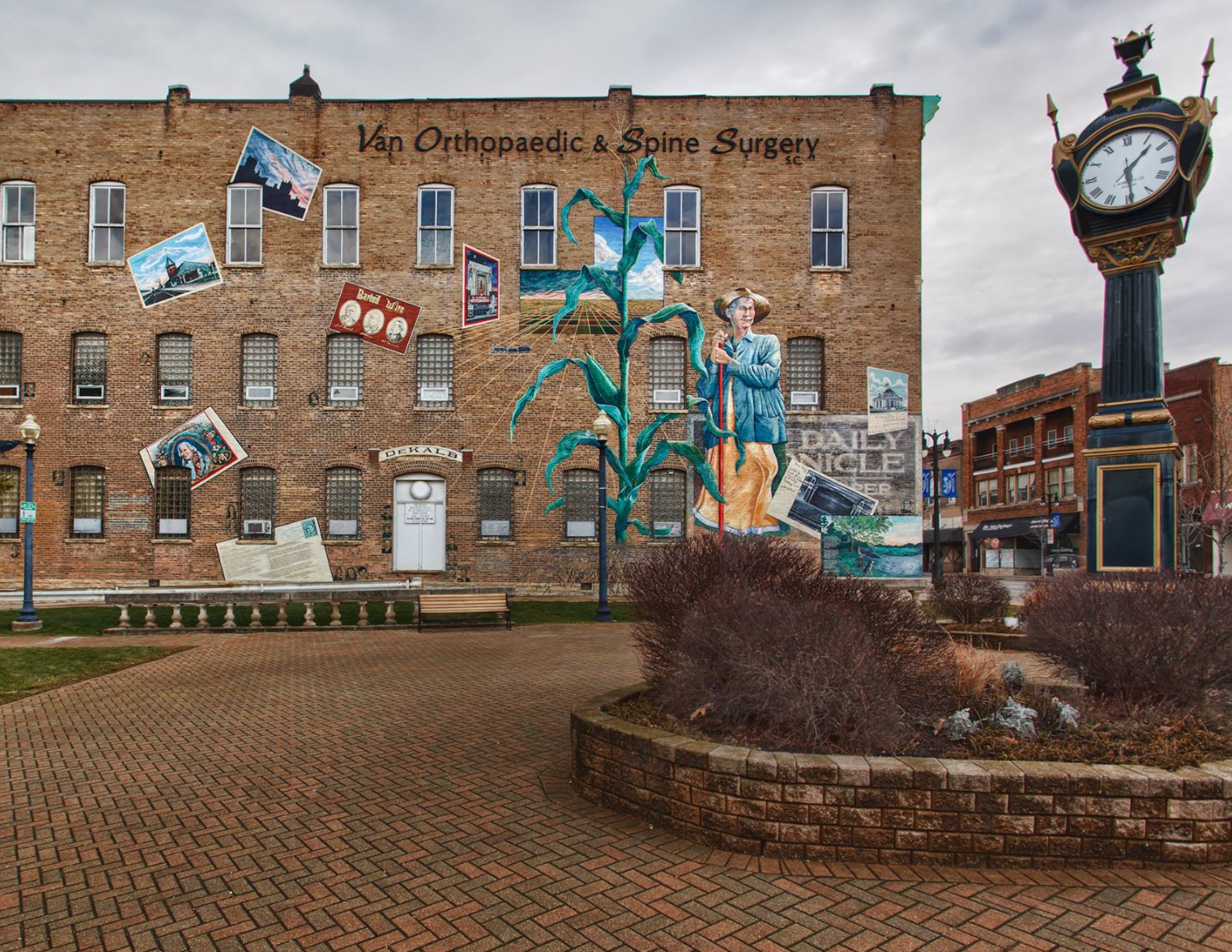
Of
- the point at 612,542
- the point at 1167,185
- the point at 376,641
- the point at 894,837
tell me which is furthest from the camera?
the point at 612,542

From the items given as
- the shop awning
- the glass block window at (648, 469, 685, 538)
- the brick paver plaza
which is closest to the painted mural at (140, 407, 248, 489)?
the glass block window at (648, 469, 685, 538)

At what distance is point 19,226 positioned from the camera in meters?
24.7

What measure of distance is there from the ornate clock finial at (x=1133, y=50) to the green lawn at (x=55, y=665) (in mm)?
18344

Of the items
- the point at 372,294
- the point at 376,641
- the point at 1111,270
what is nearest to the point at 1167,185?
the point at 1111,270

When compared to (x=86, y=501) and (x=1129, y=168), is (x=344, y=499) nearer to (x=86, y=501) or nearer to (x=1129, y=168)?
(x=86, y=501)

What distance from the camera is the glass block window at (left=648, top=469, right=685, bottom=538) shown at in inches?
952

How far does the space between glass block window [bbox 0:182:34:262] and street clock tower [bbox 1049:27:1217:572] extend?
27.7 m

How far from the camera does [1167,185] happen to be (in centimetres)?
1281

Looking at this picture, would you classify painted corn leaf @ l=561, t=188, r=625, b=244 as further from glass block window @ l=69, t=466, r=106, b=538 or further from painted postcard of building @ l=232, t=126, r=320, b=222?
glass block window @ l=69, t=466, r=106, b=538

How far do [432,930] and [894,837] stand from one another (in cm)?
251

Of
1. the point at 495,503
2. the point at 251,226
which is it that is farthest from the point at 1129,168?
the point at 251,226

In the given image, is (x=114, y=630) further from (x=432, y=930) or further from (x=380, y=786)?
(x=432, y=930)

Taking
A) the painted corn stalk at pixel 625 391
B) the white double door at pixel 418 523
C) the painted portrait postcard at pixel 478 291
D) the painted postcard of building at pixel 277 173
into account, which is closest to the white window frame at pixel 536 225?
the painted corn stalk at pixel 625 391

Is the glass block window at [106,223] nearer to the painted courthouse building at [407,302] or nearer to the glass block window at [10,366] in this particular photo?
the painted courthouse building at [407,302]
